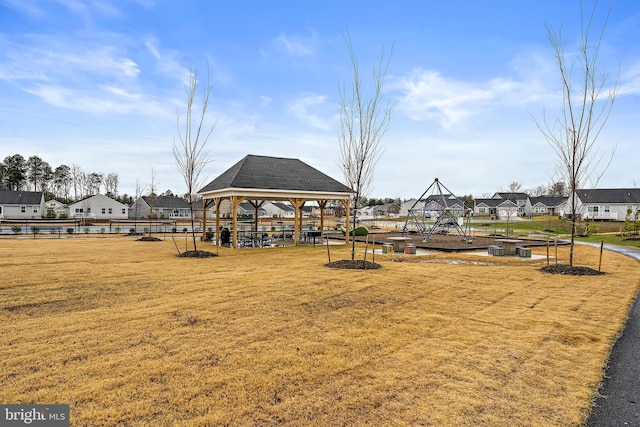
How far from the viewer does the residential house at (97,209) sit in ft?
182

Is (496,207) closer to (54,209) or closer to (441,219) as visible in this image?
(441,219)

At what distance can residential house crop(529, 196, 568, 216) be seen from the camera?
70250mm

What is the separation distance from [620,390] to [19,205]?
6883 centimetres

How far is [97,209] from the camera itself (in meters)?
57.8

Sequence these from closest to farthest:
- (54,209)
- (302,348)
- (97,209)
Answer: (302,348), (97,209), (54,209)

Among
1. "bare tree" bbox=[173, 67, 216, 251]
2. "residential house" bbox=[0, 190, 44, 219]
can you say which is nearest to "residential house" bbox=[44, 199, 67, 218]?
"residential house" bbox=[0, 190, 44, 219]

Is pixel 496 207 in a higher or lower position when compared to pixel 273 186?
lower

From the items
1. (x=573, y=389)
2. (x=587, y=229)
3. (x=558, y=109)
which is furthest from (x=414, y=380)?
(x=587, y=229)

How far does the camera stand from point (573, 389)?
12.6 feet

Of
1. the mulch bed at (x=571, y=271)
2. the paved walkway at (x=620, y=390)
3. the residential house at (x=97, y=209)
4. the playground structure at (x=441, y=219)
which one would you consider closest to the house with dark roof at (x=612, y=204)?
the playground structure at (x=441, y=219)

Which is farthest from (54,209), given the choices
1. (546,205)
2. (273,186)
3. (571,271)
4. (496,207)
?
(546,205)

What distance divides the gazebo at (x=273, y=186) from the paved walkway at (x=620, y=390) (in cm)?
1392

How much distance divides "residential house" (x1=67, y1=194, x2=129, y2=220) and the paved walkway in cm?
6166

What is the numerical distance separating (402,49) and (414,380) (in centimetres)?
1120
